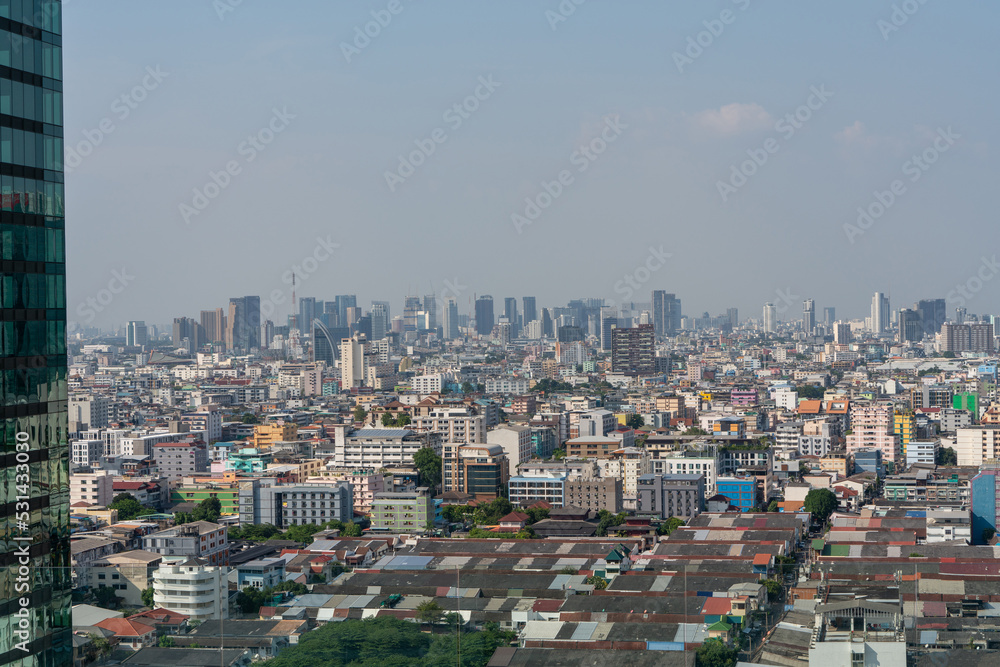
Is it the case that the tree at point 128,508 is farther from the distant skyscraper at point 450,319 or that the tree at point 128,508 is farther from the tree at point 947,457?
the distant skyscraper at point 450,319

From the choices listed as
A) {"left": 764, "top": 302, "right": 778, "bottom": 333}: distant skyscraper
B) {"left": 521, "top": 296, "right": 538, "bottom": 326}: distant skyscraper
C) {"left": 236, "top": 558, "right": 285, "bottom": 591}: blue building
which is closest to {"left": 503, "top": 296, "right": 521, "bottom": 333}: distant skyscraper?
{"left": 521, "top": 296, "right": 538, "bottom": 326}: distant skyscraper

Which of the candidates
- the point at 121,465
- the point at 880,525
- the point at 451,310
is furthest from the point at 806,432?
the point at 451,310

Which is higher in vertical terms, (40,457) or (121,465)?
(40,457)

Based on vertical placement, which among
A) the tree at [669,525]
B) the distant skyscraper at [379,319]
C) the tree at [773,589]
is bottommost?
the tree at [669,525]

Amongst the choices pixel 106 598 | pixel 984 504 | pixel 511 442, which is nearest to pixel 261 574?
pixel 106 598

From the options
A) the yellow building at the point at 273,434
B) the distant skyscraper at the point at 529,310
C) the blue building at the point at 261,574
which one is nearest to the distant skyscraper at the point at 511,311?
the distant skyscraper at the point at 529,310

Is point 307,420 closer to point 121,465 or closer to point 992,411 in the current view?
point 121,465
